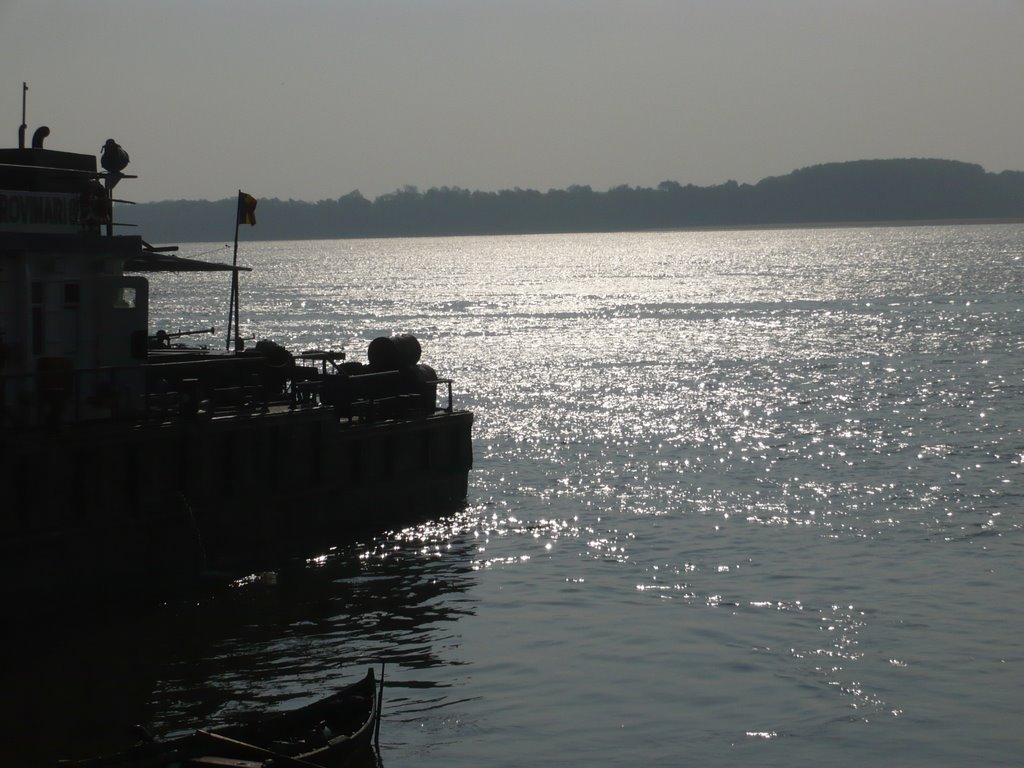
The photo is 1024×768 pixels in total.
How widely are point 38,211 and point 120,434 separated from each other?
4567 millimetres

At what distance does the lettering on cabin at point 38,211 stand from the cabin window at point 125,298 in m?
1.49

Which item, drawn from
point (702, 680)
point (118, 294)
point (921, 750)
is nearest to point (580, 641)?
point (702, 680)

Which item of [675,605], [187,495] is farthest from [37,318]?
[675,605]

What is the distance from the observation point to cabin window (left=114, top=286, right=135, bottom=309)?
87.5 ft

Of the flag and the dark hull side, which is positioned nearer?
the dark hull side

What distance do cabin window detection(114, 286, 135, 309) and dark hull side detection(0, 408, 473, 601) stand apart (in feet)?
9.46

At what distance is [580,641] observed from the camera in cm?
2366

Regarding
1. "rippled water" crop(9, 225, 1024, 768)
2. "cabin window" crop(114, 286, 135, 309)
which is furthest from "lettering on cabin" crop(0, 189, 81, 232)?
"rippled water" crop(9, 225, 1024, 768)

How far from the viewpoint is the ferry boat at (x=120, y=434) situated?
76.6ft

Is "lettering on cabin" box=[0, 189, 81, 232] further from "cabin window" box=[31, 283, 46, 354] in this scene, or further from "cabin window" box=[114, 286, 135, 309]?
"cabin window" box=[114, 286, 135, 309]

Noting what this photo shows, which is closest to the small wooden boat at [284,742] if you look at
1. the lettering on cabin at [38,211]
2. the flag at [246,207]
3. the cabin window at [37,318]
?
the cabin window at [37,318]

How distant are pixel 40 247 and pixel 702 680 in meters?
13.9

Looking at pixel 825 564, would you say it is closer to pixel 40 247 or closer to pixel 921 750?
pixel 921 750

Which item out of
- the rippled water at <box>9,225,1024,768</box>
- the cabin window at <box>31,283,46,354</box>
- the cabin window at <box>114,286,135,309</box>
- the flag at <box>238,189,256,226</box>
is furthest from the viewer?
the flag at <box>238,189,256,226</box>
